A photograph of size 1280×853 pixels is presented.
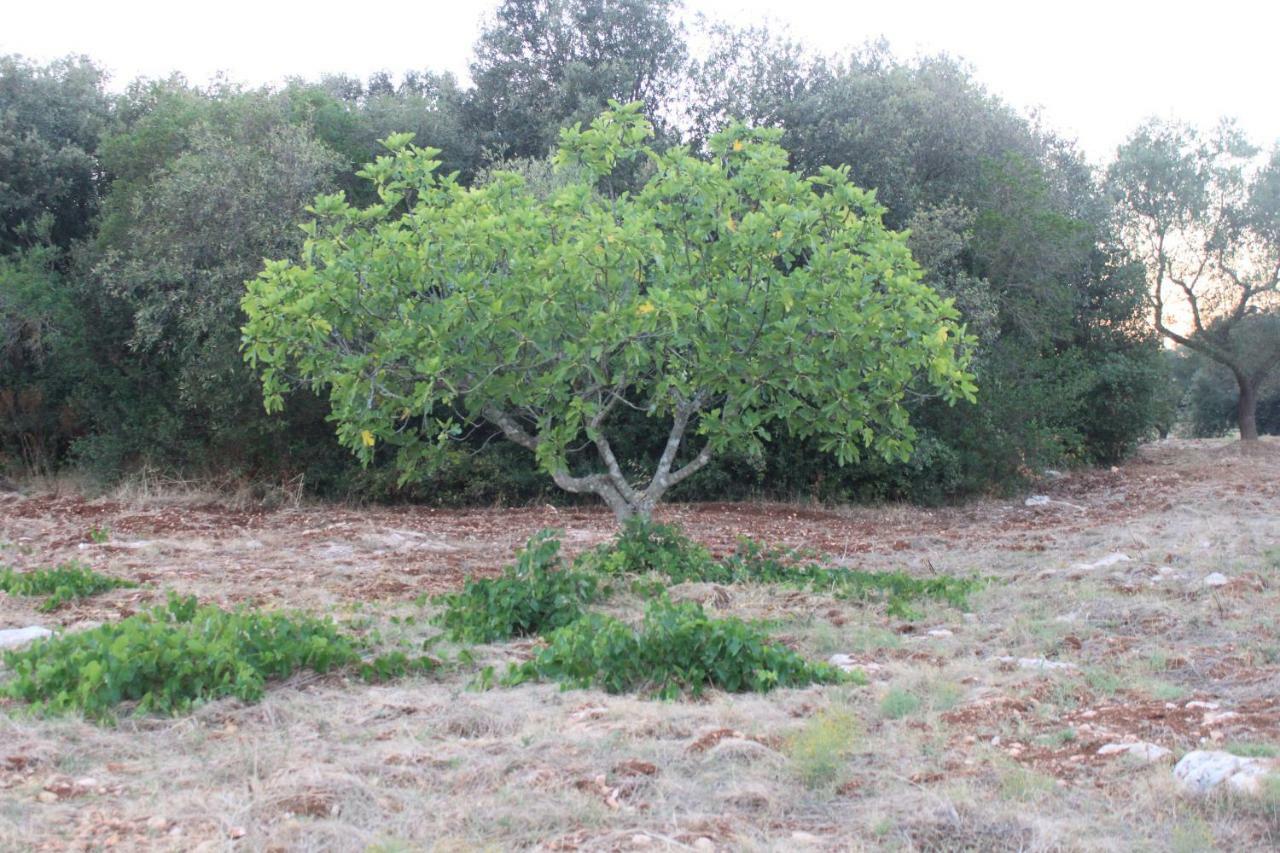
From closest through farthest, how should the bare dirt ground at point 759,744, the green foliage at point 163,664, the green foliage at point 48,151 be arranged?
the bare dirt ground at point 759,744 → the green foliage at point 163,664 → the green foliage at point 48,151

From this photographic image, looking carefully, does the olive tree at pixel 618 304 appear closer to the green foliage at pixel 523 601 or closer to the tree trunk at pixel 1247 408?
the green foliage at pixel 523 601

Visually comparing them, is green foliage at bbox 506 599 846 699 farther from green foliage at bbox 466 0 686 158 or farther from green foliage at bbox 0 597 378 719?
green foliage at bbox 466 0 686 158

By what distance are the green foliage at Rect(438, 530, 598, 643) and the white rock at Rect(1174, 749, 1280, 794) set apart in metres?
3.60

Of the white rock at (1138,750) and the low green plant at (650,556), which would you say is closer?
the white rock at (1138,750)

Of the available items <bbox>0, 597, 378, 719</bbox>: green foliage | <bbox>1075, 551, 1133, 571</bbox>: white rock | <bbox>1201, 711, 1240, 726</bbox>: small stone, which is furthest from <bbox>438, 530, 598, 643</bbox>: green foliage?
<bbox>1075, 551, 1133, 571</bbox>: white rock

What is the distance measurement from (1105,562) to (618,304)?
4.12 m

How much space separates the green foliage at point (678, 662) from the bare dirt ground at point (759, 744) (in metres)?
0.15

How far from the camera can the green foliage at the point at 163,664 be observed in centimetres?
480

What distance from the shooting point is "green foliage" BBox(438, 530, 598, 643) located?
661cm

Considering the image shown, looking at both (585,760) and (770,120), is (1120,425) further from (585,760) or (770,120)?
(585,760)

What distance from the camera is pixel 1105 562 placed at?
8.62 m

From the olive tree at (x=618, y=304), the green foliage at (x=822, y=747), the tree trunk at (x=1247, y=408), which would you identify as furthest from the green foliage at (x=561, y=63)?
the tree trunk at (x=1247, y=408)

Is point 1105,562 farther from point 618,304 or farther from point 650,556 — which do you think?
point 618,304

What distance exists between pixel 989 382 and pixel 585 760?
13.3 metres
